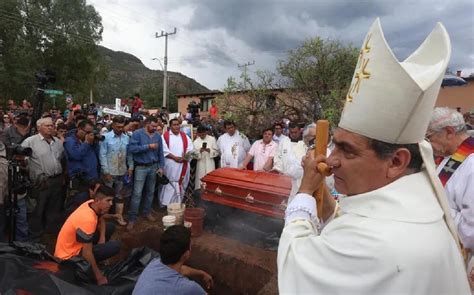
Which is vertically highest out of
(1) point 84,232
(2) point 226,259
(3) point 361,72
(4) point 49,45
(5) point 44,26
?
(5) point 44,26

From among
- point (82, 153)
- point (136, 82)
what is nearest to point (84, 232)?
point (82, 153)

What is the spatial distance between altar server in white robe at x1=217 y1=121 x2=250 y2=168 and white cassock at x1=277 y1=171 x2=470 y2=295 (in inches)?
219

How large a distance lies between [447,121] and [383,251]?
6.65 ft

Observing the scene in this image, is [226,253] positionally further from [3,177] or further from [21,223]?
[3,177]

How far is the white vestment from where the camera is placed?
2.27 m

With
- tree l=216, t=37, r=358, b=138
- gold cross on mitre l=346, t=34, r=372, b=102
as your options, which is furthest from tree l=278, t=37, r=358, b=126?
gold cross on mitre l=346, t=34, r=372, b=102

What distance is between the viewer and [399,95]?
1059 millimetres

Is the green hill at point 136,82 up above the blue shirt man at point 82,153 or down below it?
above

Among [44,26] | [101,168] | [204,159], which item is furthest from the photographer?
[44,26]

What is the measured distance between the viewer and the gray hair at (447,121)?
2.54 metres

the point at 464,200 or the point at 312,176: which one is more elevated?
the point at 312,176

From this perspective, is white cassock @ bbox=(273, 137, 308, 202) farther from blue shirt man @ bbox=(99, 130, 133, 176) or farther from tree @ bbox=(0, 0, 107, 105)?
tree @ bbox=(0, 0, 107, 105)

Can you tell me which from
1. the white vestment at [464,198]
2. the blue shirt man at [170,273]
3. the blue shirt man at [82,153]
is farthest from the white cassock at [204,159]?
the white vestment at [464,198]

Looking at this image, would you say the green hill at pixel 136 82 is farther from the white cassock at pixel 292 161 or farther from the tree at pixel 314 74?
the white cassock at pixel 292 161
